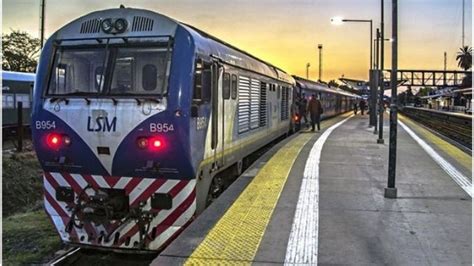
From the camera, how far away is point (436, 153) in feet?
42.8

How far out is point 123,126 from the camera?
626 centimetres

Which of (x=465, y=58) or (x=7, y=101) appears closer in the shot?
(x=7, y=101)

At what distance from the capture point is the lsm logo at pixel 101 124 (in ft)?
20.7

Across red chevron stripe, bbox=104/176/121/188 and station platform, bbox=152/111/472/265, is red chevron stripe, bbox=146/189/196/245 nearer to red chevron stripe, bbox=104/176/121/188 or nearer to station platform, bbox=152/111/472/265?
station platform, bbox=152/111/472/265

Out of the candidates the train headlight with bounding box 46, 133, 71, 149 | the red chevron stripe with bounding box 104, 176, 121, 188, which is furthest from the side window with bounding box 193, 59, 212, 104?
the train headlight with bounding box 46, 133, 71, 149

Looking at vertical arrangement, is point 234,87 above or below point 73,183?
above

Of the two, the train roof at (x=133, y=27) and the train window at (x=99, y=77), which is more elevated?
the train roof at (x=133, y=27)

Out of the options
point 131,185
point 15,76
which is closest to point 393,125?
point 131,185

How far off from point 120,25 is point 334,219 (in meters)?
3.63

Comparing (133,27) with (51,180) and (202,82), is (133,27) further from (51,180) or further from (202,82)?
(51,180)

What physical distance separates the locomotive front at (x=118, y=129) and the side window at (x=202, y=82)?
0.76 feet

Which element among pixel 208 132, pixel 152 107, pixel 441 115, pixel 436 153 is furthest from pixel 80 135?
pixel 441 115

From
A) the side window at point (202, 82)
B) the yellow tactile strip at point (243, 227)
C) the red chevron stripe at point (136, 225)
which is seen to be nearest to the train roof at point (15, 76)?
the yellow tactile strip at point (243, 227)

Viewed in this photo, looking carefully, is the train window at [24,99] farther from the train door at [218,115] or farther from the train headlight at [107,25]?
the train headlight at [107,25]
